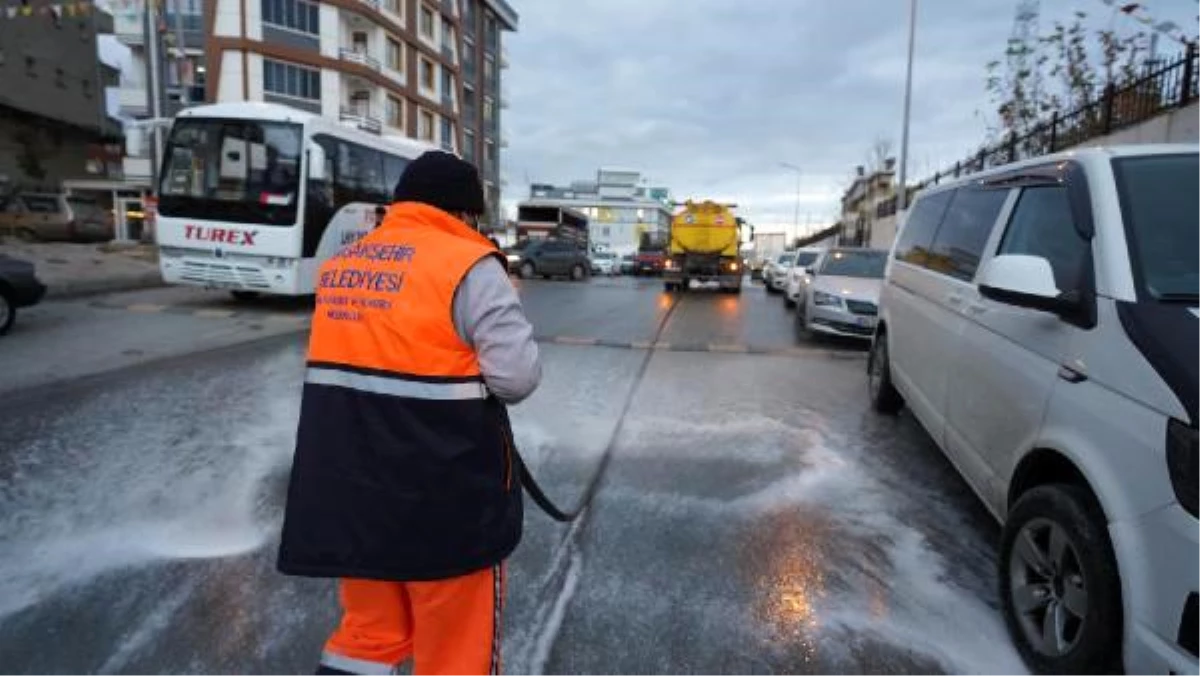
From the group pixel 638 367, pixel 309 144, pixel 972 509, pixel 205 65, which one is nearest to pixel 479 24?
pixel 205 65

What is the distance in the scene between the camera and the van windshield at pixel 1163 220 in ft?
8.68

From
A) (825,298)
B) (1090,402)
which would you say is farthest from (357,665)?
(825,298)

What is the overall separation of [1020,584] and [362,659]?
2.48 metres

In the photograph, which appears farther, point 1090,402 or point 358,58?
point 358,58

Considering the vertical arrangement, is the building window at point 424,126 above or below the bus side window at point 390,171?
above

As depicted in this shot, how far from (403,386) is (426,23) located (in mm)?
53997

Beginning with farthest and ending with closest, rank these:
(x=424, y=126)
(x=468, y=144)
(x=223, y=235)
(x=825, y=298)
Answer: (x=468, y=144) → (x=424, y=126) → (x=223, y=235) → (x=825, y=298)

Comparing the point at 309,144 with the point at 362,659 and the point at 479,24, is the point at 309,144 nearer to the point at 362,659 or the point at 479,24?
the point at 362,659

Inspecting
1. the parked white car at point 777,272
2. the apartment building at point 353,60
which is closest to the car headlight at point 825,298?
the parked white car at point 777,272

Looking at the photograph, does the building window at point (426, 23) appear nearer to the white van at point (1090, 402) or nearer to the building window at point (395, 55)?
the building window at point (395, 55)

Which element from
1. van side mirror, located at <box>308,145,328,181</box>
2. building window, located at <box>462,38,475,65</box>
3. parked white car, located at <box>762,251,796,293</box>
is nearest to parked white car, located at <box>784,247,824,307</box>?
parked white car, located at <box>762,251,796,293</box>

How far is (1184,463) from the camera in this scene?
2061mm

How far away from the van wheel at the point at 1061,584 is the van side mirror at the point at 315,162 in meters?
11.7

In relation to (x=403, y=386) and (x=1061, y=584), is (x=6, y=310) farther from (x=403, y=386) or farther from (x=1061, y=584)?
(x=1061, y=584)
